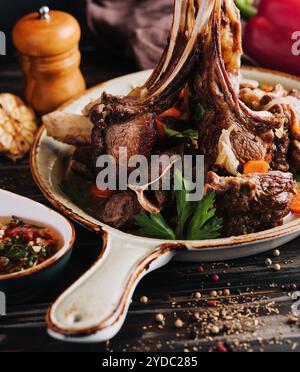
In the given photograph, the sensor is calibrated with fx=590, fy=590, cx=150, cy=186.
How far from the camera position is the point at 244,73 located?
13.9 ft

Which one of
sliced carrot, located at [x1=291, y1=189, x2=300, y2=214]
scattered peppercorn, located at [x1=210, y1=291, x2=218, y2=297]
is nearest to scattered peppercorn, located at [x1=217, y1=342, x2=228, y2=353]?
scattered peppercorn, located at [x1=210, y1=291, x2=218, y2=297]

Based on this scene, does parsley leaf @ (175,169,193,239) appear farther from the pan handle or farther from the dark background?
the dark background

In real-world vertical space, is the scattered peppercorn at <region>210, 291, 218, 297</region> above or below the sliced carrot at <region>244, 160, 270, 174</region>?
below

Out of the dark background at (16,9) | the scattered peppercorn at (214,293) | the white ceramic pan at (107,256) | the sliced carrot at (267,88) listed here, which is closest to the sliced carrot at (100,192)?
the white ceramic pan at (107,256)

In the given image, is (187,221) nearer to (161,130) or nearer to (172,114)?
(161,130)

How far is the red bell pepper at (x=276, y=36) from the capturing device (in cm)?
483

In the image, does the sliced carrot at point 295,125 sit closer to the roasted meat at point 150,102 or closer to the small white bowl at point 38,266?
the roasted meat at point 150,102

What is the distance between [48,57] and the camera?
4109mm

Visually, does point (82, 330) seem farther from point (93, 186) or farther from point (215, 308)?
point (93, 186)

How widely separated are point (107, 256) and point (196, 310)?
0.50m

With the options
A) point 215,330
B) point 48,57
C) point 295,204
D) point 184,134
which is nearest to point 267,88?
point 184,134

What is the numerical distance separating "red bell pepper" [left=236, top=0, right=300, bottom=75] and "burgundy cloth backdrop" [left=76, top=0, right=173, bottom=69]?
0.75m

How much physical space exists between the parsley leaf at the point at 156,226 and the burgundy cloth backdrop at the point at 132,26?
7.17 feet

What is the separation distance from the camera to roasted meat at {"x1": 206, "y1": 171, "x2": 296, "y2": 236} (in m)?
2.92
